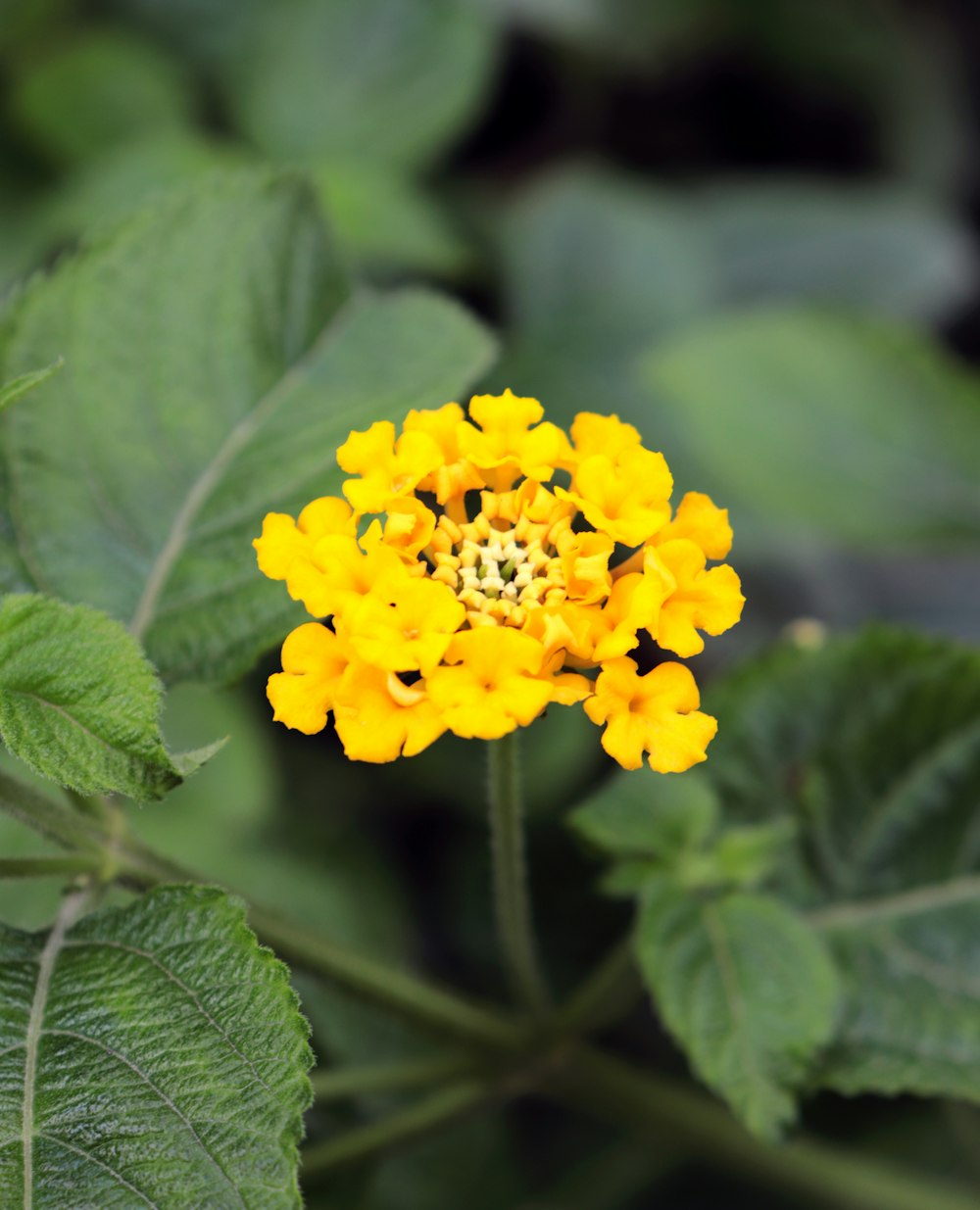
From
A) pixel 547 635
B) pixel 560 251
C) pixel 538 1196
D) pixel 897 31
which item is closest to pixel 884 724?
pixel 547 635

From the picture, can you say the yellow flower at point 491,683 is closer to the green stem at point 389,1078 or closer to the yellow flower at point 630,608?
the yellow flower at point 630,608

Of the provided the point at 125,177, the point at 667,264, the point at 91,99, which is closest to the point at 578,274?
the point at 667,264

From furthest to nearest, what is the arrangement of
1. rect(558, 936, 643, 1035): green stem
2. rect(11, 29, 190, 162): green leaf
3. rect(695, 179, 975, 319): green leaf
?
rect(695, 179, 975, 319): green leaf, rect(11, 29, 190, 162): green leaf, rect(558, 936, 643, 1035): green stem

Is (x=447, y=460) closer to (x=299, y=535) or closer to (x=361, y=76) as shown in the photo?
(x=299, y=535)

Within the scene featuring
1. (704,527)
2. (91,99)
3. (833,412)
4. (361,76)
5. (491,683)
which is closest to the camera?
(491,683)

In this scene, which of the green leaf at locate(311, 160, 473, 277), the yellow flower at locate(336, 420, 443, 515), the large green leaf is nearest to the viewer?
the yellow flower at locate(336, 420, 443, 515)

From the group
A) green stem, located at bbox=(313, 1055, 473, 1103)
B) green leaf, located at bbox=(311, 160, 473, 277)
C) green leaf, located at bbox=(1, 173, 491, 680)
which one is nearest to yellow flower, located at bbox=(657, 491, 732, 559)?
green leaf, located at bbox=(1, 173, 491, 680)

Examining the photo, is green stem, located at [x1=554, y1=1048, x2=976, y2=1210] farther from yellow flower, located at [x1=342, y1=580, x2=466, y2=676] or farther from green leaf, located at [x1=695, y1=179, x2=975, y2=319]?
green leaf, located at [x1=695, y1=179, x2=975, y2=319]
